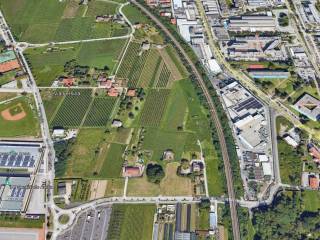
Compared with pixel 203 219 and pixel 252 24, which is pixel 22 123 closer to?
pixel 203 219

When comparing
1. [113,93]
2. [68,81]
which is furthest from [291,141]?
[68,81]

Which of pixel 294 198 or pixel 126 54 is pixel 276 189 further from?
pixel 126 54

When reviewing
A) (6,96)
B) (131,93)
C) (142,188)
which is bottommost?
(142,188)

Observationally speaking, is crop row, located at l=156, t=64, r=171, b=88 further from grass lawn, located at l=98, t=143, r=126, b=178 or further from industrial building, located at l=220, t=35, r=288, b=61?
grass lawn, located at l=98, t=143, r=126, b=178

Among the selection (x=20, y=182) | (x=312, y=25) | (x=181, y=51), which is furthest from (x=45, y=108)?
(x=312, y=25)

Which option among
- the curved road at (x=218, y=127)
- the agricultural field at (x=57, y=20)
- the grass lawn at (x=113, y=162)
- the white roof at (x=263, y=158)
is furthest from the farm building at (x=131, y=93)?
the white roof at (x=263, y=158)
